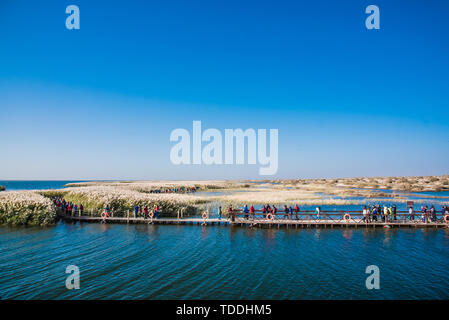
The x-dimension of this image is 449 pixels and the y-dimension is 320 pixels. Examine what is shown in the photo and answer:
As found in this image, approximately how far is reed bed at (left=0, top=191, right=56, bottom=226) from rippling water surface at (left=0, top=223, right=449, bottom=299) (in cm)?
258

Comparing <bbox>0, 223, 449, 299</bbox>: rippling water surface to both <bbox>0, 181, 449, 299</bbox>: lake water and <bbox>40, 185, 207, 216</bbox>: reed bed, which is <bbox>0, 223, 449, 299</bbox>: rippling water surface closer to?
<bbox>0, 181, 449, 299</bbox>: lake water

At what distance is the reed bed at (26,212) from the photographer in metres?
31.2

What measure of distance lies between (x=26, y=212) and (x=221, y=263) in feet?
87.9

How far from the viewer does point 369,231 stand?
3006cm

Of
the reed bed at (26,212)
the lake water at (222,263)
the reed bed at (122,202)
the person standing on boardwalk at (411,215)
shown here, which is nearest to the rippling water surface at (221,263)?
the lake water at (222,263)

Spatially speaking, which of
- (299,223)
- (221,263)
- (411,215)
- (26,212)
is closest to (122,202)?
Result: (26,212)

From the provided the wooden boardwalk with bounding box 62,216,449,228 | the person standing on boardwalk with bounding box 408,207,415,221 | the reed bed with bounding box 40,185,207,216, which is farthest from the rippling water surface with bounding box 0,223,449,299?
the reed bed with bounding box 40,185,207,216

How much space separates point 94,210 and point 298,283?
3397cm

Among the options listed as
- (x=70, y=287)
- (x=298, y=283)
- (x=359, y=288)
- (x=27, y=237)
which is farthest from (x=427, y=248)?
(x=27, y=237)

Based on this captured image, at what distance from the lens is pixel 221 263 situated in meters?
19.0

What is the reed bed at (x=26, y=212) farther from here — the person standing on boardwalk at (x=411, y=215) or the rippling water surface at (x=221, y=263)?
the person standing on boardwalk at (x=411, y=215)

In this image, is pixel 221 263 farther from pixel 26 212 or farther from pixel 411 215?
pixel 411 215

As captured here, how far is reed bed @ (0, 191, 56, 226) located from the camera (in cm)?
3120
